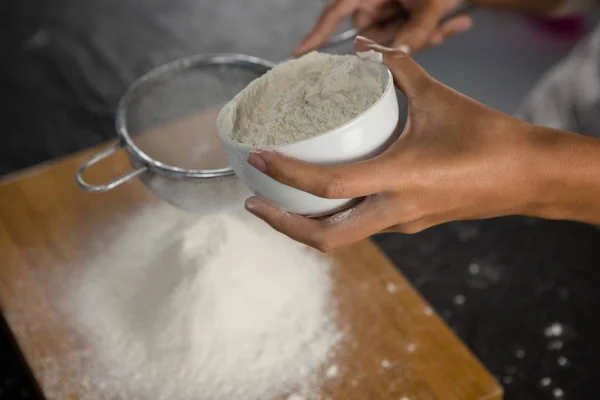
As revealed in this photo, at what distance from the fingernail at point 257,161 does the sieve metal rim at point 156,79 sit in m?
0.19

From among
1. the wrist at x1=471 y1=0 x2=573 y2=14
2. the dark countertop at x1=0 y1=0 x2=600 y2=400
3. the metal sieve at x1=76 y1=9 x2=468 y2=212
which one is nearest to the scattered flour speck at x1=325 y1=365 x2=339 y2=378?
the metal sieve at x1=76 y1=9 x2=468 y2=212

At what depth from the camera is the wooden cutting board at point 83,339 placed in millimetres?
752

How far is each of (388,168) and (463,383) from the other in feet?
1.11

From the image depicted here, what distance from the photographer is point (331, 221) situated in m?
0.58

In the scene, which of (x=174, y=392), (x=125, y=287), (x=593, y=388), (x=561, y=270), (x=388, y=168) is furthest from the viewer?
(x=561, y=270)

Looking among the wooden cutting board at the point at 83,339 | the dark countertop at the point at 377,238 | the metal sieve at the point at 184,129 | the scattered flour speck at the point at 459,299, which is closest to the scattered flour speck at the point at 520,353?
the dark countertop at the point at 377,238

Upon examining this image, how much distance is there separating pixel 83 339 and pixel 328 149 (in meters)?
0.43

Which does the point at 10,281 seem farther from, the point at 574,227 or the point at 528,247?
the point at 574,227

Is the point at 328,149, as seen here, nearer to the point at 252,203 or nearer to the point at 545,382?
the point at 252,203

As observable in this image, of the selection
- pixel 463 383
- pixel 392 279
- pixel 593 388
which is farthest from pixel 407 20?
pixel 593 388

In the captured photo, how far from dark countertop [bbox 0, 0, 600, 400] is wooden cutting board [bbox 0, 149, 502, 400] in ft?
0.78

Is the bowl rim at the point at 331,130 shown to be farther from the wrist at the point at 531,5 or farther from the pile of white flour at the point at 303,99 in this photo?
the wrist at the point at 531,5

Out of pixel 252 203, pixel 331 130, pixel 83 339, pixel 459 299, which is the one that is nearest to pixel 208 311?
pixel 83 339

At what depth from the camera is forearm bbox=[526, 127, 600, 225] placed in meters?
0.60
